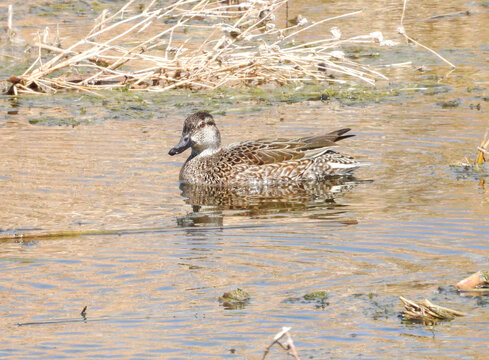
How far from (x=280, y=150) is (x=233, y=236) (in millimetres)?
2717

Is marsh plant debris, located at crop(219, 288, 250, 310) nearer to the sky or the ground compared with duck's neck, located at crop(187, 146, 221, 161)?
nearer to the ground

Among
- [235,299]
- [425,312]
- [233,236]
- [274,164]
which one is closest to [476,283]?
[425,312]

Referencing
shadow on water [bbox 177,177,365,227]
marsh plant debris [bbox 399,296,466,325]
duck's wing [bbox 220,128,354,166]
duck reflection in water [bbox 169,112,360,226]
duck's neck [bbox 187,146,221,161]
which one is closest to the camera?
marsh plant debris [bbox 399,296,466,325]

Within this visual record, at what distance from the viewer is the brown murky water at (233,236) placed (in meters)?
6.13

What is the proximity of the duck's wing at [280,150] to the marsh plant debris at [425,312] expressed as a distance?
4791 mm

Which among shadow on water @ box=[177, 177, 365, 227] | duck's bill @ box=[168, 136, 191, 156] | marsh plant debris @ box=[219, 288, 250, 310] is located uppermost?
duck's bill @ box=[168, 136, 191, 156]

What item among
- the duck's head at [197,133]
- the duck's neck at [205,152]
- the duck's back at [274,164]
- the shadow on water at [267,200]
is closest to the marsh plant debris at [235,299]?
the shadow on water at [267,200]

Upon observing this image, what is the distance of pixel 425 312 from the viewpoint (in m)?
6.12

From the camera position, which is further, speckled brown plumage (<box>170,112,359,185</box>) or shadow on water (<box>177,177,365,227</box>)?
speckled brown plumage (<box>170,112,359,185</box>)

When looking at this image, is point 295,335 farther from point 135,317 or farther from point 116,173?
point 116,173

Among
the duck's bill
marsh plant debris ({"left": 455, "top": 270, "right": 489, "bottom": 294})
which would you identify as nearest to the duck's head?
the duck's bill

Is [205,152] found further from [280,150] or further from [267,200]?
[267,200]

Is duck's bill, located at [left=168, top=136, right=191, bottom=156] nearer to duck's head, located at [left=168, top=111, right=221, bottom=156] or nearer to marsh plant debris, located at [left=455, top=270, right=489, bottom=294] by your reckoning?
duck's head, located at [left=168, top=111, right=221, bottom=156]

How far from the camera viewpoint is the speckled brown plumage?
10969mm
